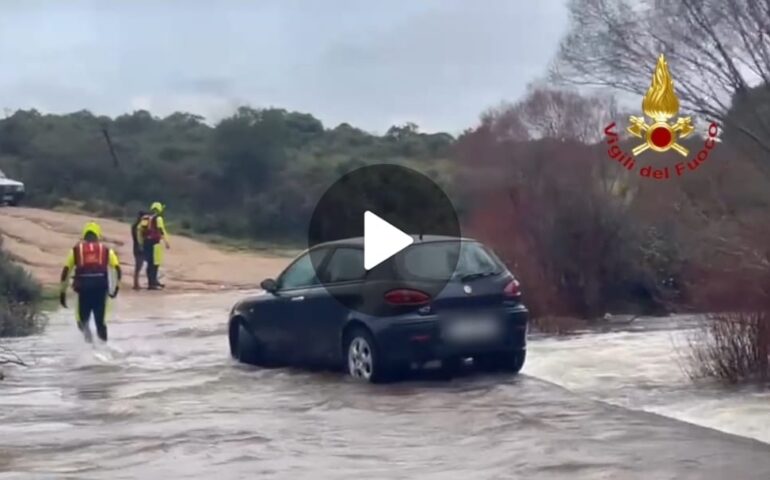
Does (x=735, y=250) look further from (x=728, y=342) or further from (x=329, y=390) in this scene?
(x=329, y=390)

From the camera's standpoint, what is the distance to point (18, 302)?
22891mm

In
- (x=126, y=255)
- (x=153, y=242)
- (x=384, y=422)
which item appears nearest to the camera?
(x=384, y=422)

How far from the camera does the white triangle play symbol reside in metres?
13.7

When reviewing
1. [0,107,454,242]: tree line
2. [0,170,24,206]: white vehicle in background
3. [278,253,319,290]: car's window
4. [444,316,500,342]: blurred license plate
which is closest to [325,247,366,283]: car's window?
[278,253,319,290]: car's window

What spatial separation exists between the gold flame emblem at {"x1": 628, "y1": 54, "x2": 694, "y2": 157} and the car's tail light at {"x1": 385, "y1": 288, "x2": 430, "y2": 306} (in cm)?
1393

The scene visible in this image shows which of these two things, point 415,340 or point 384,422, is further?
point 415,340

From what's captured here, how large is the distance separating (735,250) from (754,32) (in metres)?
19.3

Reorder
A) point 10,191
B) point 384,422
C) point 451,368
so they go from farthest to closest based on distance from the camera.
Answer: point 10,191
point 451,368
point 384,422

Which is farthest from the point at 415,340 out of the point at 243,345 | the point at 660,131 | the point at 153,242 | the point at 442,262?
the point at 660,131

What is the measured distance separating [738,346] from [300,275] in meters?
4.63

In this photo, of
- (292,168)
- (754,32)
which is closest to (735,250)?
(754,32)

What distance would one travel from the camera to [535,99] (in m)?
29.3

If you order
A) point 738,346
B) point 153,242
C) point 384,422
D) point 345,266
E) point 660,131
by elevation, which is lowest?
point 384,422
